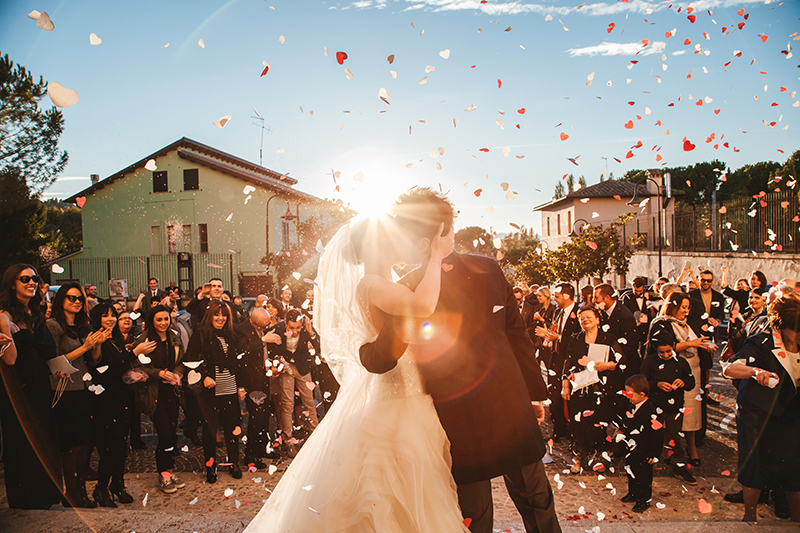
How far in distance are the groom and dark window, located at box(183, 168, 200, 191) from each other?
80.9 feet

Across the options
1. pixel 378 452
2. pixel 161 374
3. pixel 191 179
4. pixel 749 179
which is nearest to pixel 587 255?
pixel 161 374

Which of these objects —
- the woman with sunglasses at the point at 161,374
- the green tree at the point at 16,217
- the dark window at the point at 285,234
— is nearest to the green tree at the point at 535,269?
the woman with sunglasses at the point at 161,374


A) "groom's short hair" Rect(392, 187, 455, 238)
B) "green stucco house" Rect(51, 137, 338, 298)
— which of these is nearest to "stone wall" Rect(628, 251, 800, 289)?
"groom's short hair" Rect(392, 187, 455, 238)

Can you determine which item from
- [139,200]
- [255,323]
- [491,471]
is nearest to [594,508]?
[491,471]

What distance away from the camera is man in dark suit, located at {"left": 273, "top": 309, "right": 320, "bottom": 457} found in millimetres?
5590

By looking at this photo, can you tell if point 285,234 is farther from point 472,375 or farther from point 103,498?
point 472,375

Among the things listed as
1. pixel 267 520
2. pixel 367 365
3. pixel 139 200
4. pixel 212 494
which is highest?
pixel 139 200

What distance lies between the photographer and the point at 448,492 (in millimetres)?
2180

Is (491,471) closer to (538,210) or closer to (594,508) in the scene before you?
(594,508)

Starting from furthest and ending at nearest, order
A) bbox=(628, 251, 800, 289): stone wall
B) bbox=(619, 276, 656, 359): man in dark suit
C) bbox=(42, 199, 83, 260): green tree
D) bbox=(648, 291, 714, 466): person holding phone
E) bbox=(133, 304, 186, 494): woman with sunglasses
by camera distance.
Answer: bbox=(42, 199, 83, 260): green tree → bbox=(628, 251, 800, 289): stone wall → bbox=(619, 276, 656, 359): man in dark suit → bbox=(133, 304, 186, 494): woman with sunglasses → bbox=(648, 291, 714, 466): person holding phone

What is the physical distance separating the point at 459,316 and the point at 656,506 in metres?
2.89

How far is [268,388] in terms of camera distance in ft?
18.0

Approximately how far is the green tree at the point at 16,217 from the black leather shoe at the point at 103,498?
18.1 metres

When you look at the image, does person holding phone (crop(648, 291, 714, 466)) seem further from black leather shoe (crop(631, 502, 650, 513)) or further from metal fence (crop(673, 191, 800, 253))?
metal fence (crop(673, 191, 800, 253))
